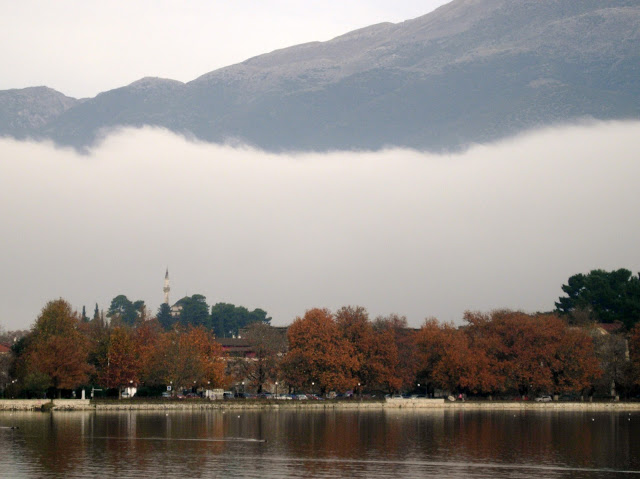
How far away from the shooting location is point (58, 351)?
347 feet

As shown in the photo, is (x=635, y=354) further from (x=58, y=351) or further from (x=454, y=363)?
(x=58, y=351)

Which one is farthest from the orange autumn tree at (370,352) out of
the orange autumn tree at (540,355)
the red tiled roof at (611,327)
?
the red tiled roof at (611,327)

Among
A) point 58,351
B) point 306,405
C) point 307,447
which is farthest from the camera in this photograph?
point 306,405

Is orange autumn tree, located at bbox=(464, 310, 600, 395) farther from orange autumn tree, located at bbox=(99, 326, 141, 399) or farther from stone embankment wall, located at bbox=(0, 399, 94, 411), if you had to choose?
stone embankment wall, located at bbox=(0, 399, 94, 411)

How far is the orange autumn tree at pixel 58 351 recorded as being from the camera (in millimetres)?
104562

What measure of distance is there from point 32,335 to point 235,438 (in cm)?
5726

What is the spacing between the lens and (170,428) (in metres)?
77.4

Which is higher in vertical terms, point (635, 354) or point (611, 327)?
point (611, 327)

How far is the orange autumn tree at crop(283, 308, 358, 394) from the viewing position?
119438mm

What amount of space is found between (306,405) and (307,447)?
54648mm

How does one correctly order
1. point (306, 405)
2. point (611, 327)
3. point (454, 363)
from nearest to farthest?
point (306, 405) → point (454, 363) → point (611, 327)

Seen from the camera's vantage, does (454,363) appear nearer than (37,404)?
No

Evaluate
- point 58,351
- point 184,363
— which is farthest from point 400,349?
point 58,351

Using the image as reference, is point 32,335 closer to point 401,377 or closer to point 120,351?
point 120,351
